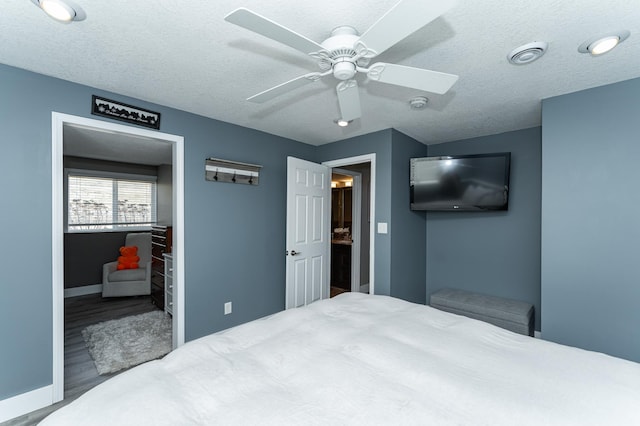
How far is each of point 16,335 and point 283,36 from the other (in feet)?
8.57

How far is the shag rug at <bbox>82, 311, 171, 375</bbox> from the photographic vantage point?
2.54 metres

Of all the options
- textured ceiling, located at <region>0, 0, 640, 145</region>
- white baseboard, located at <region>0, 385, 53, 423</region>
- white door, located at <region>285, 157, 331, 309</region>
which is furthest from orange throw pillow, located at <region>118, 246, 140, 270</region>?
textured ceiling, located at <region>0, 0, 640, 145</region>

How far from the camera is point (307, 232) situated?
138 inches

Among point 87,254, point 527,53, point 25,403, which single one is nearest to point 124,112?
point 25,403

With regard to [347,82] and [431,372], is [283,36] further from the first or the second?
[431,372]

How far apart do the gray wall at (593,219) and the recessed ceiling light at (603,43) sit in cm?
72

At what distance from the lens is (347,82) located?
64.6 inches

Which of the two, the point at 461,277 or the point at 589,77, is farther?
the point at 461,277

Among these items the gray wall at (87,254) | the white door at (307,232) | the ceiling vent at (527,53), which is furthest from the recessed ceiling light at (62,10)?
the gray wall at (87,254)

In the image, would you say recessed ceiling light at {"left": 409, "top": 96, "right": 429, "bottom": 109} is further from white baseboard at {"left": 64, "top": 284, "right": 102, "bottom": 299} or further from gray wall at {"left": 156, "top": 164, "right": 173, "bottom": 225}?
white baseboard at {"left": 64, "top": 284, "right": 102, "bottom": 299}

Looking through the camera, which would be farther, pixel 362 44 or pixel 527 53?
pixel 527 53

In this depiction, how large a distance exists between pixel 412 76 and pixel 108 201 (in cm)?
563

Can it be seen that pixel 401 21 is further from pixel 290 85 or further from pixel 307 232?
pixel 307 232

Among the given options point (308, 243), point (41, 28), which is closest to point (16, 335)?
point (41, 28)
